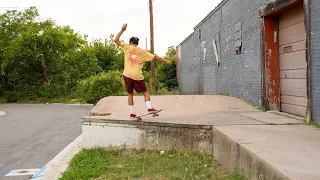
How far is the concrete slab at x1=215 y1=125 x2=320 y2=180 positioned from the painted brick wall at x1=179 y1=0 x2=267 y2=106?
9.64 feet

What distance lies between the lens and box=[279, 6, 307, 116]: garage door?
6.68 metres

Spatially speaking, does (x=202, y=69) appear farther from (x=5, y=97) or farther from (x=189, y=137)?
(x=5, y=97)

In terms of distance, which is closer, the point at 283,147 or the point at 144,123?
the point at 283,147

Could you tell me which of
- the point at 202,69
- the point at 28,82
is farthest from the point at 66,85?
the point at 202,69

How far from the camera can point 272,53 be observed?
7875 mm

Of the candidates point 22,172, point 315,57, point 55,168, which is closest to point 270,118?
point 315,57

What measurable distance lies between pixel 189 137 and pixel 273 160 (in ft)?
8.46

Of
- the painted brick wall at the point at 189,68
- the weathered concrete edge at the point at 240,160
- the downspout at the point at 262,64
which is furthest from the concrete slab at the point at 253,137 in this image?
the painted brick wall at the point at 189,68

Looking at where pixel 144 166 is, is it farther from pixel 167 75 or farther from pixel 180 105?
pixel 167 75

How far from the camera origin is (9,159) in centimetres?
690

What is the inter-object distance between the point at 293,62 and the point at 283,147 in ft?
11.5

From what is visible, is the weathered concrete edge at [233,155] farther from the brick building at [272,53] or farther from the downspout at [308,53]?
the brick building at [272,53]

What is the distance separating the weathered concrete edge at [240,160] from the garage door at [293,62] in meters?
2.22

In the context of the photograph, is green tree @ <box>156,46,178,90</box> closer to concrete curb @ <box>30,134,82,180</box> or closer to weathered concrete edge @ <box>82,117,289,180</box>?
concrete curb @ <box>30,134,82,180</box>
